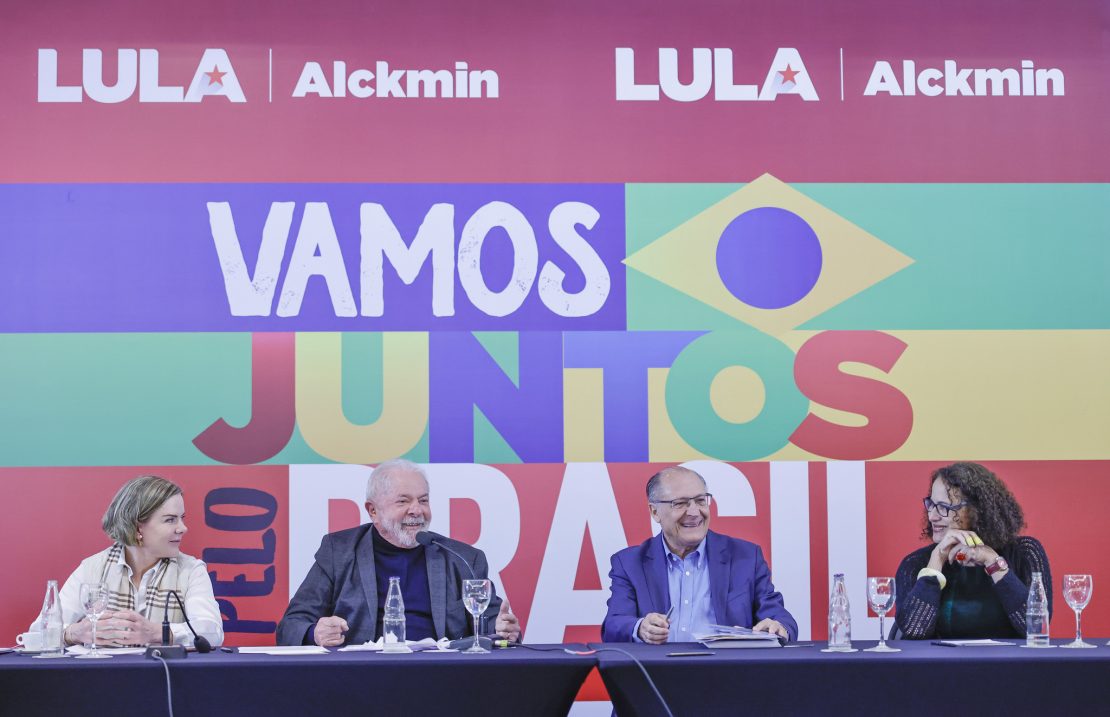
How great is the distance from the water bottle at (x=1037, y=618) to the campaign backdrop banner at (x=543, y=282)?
4.53 feet

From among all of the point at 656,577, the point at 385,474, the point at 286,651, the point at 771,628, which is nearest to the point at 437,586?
the point at 385,474

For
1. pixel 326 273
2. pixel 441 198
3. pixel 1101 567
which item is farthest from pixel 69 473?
pixel 1101 567

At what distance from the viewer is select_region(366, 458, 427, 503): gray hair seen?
4.12 metres

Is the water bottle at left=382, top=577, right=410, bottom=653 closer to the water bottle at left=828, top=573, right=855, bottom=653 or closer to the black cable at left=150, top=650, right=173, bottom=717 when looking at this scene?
the black cable at left=150, top=650, right=173, bottom=717

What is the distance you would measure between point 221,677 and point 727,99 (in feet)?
9.88

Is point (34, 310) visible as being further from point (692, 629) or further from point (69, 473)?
point (692, 629)

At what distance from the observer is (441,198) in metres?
4.68

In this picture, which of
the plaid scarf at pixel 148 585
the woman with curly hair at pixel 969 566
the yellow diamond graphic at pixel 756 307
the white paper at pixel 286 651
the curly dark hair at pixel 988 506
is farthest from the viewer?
the yellow diamond graphic at pixel 756 307

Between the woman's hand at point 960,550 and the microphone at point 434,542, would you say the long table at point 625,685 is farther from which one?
the microphone at point 434,542

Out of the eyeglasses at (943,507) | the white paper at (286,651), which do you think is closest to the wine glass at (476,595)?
the white paper at (286,651)

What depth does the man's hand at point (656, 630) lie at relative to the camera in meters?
3.44

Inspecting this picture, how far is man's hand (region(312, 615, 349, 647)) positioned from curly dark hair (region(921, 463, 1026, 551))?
207 centimetres

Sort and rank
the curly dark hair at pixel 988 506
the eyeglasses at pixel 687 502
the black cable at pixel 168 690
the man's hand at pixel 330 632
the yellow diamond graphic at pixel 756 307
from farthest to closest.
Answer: the yellow diamond graphic at pixel 756 307 < the eyeglasses at pixel 687 502 < the curly dark hair at pixel 988 506 < the man's hand at pixel 330 632 < the black cable at pixel 168 690

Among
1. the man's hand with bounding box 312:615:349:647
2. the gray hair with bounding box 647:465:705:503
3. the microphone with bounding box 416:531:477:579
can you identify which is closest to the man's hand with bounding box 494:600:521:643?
the man's hand with bounding box 312:615:349:647
